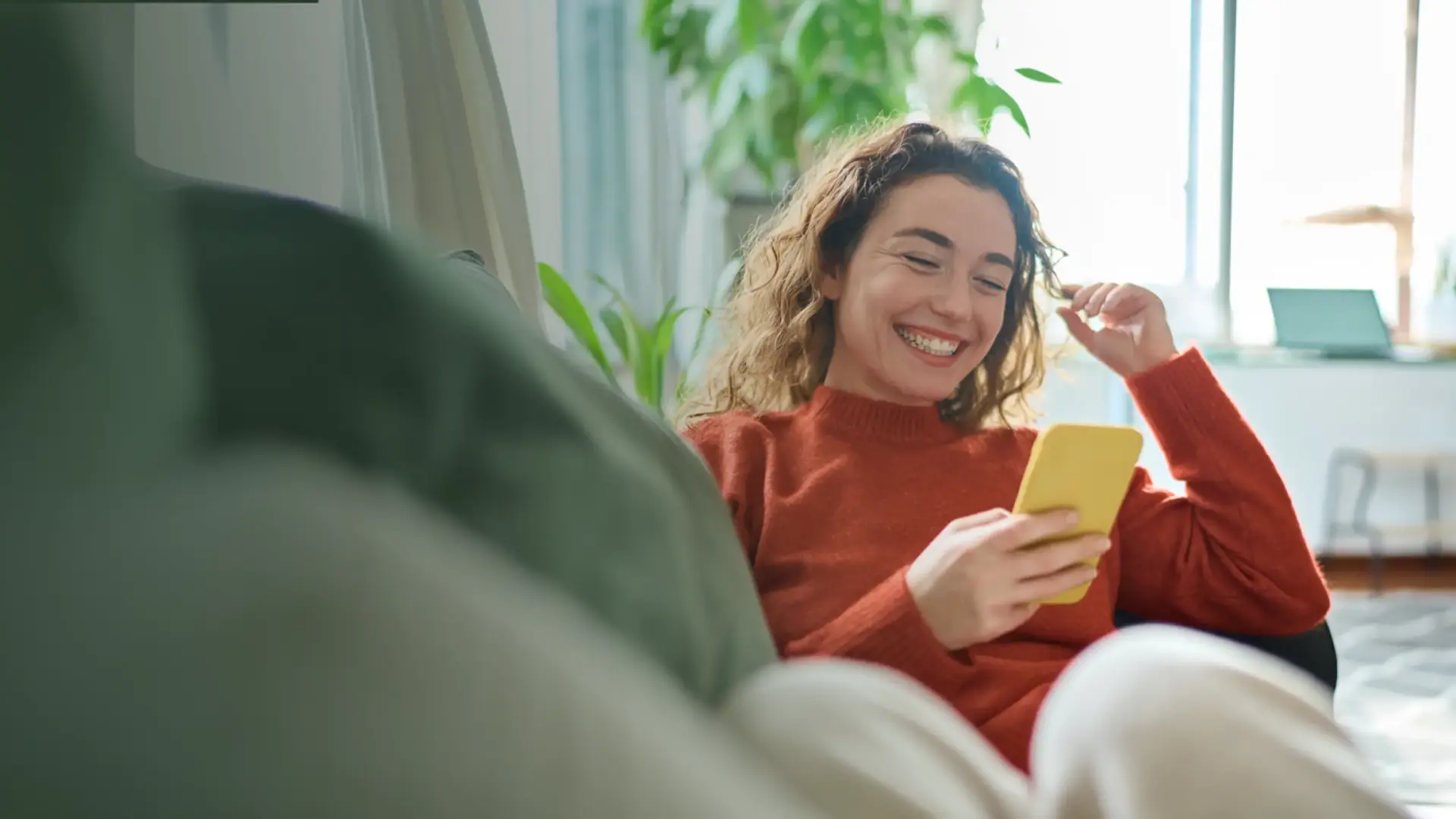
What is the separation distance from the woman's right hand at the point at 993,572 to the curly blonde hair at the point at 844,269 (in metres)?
0.30

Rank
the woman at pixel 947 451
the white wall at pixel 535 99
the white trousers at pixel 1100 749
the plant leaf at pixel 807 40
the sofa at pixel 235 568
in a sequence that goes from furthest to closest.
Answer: the plant leaf at pixel 807 40 → the woman at pixel 947 451 → the white wall at pixel 535 99 → the white trousers at pixel 1100 749 → the sofa at pixel 235 568

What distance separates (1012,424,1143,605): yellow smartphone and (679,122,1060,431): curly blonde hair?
0.94 ft

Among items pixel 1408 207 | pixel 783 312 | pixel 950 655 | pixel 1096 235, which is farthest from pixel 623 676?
pixel 1408 207

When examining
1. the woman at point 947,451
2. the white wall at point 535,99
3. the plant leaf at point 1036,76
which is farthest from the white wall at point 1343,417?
the woman at point 947,451

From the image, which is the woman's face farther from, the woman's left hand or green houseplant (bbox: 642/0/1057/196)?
green houseplant (bbox: 642/0/1057/196)

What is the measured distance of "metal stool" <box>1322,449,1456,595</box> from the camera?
3.41 m

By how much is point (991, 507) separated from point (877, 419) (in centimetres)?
12

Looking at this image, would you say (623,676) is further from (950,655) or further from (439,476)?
(950,655)

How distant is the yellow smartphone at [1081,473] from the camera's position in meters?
0.69

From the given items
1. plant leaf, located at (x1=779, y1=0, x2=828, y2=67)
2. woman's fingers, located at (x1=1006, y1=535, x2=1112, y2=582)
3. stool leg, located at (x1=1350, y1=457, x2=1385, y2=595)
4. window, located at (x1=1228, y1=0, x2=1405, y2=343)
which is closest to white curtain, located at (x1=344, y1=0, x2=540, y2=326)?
woman's fingers, located at (x1=1006, y1=535, x2=1112, y2=582)

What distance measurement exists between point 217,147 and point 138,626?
84 mm

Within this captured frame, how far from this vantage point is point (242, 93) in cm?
17

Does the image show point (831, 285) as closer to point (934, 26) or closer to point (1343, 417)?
point (934, 26)

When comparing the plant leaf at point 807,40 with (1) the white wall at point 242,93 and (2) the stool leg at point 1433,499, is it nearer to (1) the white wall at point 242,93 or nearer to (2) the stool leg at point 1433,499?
(1) the white wall at point 242,93
